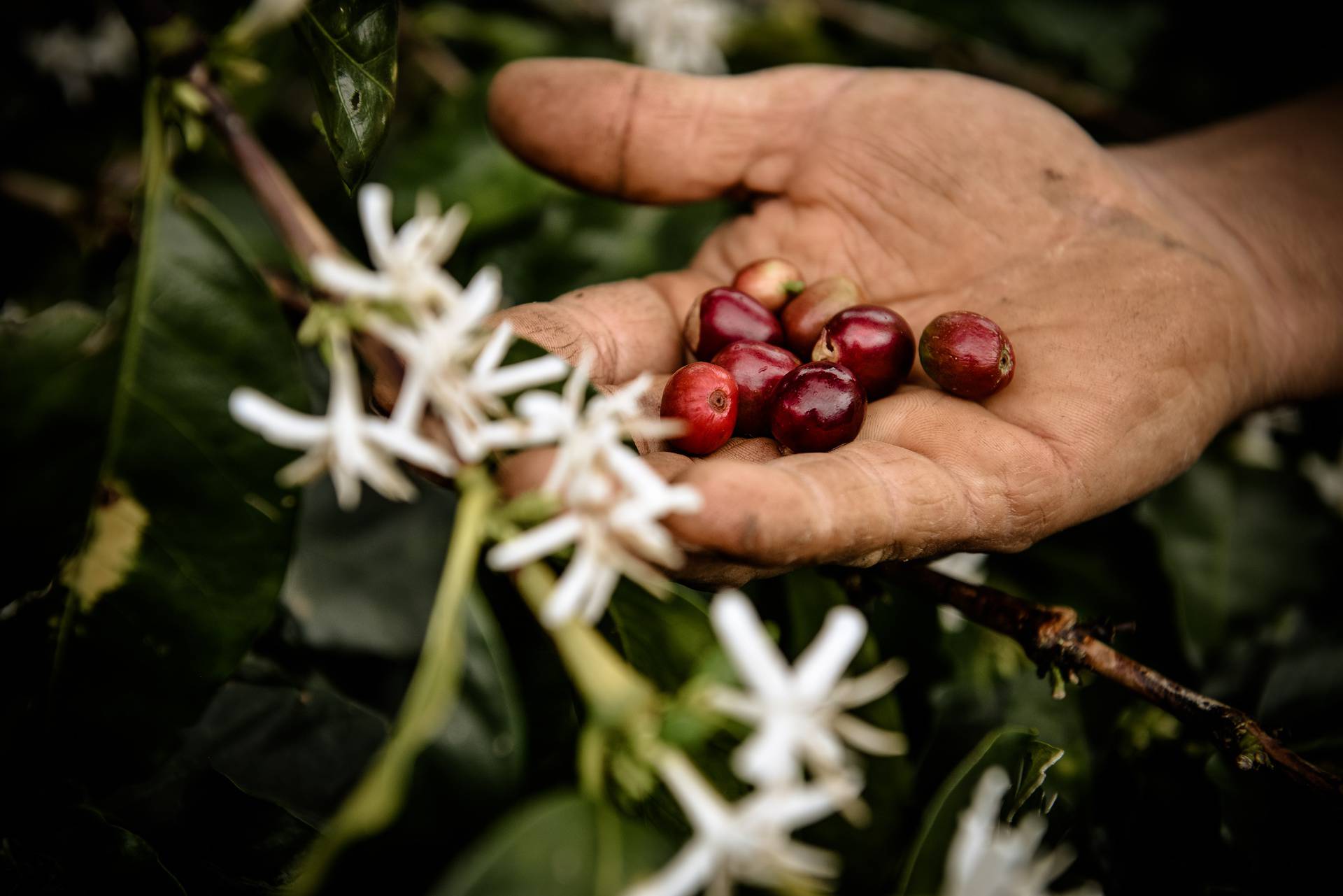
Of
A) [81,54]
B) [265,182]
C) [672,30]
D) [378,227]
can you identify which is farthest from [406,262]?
[81,54]

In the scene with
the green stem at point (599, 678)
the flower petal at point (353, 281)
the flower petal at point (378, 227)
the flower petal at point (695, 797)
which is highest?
the flower petal at point (378, 227)

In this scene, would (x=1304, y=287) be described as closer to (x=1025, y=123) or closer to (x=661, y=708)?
(x=1025, y=123)

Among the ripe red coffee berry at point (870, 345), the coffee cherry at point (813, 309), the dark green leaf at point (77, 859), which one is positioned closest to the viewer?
the dark green leaf at point (77, 859)

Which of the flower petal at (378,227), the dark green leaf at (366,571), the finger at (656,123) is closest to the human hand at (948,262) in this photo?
the finger at (656,123)

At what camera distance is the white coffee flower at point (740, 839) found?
85 centimetres

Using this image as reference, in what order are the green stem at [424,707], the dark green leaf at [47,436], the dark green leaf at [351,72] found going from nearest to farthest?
Result: the green stem at [424,707]
the dark green leaf at [47,436]
the dark green leaf at [351,72]

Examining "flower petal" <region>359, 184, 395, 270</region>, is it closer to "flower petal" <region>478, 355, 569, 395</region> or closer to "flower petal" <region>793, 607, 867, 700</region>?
"flower petal" <region>478, 355, 569, 395</region>

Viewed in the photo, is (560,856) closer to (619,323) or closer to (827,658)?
(827,658)

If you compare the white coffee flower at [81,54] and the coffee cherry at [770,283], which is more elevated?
the white coffee flower at [81,54]

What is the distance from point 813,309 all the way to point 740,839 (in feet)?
5.17

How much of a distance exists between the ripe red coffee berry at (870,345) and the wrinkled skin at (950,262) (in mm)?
76

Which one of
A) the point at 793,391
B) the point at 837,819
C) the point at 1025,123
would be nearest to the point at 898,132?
the point at 1025,123

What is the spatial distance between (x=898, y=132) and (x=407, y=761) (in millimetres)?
2155

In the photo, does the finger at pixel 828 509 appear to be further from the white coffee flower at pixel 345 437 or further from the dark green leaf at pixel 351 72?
the dark green leaf at pixel 351 72
